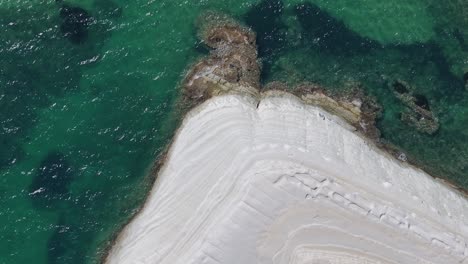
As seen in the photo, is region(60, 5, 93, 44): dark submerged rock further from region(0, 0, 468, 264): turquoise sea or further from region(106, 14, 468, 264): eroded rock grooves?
region(106, 14, 468, 264): eroded rock grooves

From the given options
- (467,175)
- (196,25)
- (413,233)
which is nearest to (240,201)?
(413,233)

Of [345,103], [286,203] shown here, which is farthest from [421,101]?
[286,203]

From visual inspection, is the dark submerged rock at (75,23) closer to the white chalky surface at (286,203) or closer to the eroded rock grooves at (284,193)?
the eroded rock grooves at (284,193)

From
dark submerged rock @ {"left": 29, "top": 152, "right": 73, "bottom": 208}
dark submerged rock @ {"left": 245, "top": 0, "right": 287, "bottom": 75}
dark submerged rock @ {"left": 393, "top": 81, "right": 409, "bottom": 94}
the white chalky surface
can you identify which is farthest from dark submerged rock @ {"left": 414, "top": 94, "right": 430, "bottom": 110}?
dark submerged rock @ {"left": 29, "top": 152, "right": 73, "bottom": 208}

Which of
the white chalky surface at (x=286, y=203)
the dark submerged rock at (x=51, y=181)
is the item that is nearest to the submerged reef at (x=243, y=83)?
the white chalky surface at (x=286, y=203)

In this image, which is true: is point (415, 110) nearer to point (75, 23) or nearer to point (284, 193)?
point (284, 193)

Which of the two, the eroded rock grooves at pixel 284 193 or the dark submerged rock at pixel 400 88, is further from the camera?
the dark submerged rock at pixel 400 88
